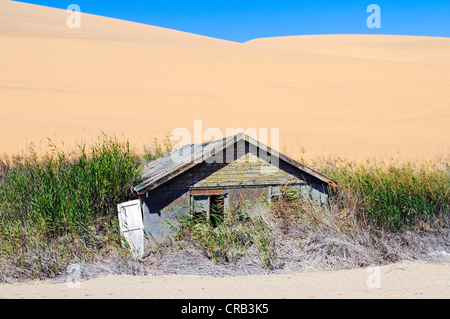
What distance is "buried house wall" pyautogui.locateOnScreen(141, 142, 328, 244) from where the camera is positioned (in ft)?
30.2

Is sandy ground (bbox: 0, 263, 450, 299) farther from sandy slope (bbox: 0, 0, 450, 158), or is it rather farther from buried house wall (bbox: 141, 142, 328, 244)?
sandy slope (bbox: 0, 0, 450, 158)

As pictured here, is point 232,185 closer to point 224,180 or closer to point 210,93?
point 224,180

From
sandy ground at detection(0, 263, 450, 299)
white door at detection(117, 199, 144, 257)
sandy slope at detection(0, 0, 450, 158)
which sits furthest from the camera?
sandy slope at detection(0, 0, 450, 158)

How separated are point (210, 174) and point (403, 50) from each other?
5968cm

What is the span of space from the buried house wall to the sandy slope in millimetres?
8774

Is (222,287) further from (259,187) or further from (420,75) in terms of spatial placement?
(420,75)

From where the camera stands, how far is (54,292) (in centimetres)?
718

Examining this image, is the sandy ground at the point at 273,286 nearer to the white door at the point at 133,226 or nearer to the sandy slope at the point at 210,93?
the white door at the point at 133,226

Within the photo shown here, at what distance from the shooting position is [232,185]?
9.81 metres

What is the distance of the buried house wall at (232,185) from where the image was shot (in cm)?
922

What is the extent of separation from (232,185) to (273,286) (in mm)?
2879

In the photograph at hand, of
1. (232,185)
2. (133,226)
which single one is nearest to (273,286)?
(232,185)

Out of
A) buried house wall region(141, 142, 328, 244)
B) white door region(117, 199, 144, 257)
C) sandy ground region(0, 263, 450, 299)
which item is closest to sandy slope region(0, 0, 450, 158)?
buried house wall region(141, 142, 328, 244)

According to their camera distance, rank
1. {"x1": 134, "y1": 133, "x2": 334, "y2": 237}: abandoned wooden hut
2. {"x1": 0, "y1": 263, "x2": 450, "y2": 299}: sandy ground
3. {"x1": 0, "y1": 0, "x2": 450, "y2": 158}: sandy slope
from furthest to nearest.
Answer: {"x1": 0, "y1": 0, "x2": 450, "y2": 158}: sandy slope → {"x1": 134, "y1": 133, "x2": 334, "y2": 237}: abandoned wooden hut → {"x1": 0, "y1": 263, "x2": 450, "y2": 299}: sandy ground
